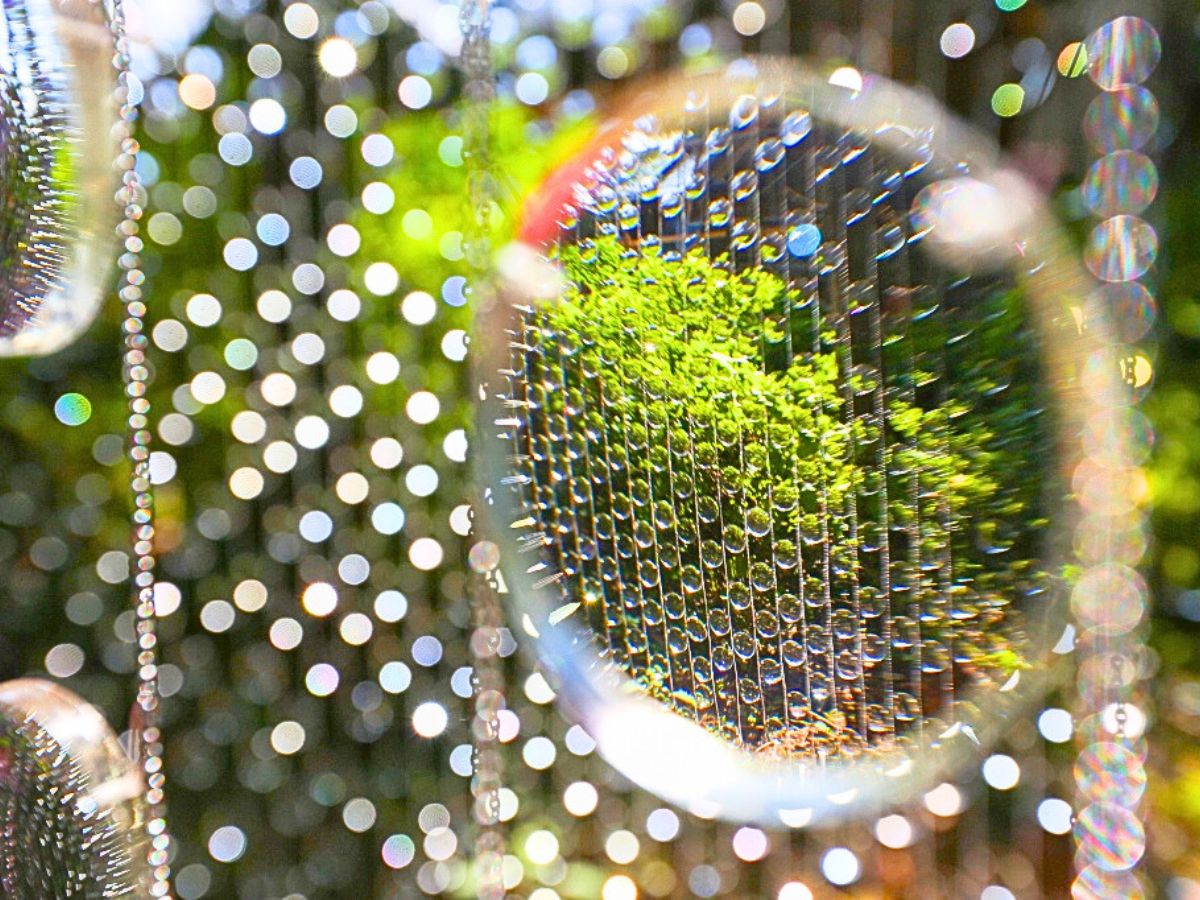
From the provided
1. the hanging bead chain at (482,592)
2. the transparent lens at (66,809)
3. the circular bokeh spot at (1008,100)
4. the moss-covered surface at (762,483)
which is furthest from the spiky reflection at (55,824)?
the circular bokeh spot at (1008,100)

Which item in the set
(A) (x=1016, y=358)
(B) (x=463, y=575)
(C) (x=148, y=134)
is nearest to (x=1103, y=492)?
(A) (x=1016, y=358)

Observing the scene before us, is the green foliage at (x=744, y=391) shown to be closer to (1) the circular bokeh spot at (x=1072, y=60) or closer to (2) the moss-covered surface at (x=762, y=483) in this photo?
(2) the moss-covered surface at (x=762, y=483)

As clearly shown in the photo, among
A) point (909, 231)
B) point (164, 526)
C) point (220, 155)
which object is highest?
point (220, 155)

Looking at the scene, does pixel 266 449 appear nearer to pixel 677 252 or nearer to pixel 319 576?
pixel 319 576

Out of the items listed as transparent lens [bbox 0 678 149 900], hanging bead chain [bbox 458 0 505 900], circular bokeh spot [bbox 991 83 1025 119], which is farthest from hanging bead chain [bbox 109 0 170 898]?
circular bokeh spot [bbox 991 83 1025 119]

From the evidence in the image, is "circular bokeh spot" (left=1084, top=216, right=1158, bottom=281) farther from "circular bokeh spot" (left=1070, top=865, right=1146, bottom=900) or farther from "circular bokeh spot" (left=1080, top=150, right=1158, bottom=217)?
"circular bokeh spot" (left=1070, top=865, right=1146, bottom=900)

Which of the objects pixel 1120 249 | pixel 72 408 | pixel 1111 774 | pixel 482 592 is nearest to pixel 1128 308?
pixel 1120 249
